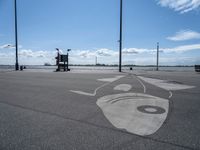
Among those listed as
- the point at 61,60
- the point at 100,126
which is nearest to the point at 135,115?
the point at 100,126

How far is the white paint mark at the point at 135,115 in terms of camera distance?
3.43 meters

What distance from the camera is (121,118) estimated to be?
4008 mm

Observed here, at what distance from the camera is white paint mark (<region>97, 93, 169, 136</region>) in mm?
3432

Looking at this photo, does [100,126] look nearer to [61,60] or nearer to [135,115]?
[135,115]

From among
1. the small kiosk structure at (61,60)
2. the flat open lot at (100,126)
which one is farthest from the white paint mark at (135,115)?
the small kiosk structure at (61,60)

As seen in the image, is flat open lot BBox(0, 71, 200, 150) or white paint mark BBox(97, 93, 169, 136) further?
white paint mark BBox(97, 93, 169, 136)

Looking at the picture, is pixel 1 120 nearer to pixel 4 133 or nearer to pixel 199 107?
pixel 4 133

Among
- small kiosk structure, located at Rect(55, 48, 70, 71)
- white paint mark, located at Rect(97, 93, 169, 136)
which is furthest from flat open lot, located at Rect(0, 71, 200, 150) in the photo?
small kiosk structure, located at Rect(55, 48, 70, 71)

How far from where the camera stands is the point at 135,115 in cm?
419

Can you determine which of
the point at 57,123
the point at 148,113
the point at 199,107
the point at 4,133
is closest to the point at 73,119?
the point at 57,123

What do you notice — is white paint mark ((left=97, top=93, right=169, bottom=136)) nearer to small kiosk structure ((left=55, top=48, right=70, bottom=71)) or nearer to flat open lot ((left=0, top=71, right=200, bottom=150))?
flat open lot ((left=0, top=71, right=200, bottom=150))

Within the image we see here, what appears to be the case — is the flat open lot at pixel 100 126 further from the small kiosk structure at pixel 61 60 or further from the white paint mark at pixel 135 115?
the small kiosk structure at pixel 61 60

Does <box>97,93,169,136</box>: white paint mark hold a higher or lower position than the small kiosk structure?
lower

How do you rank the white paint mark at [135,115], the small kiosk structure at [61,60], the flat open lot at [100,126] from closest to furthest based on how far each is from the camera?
the flat open lot at [100,126] < the white paint mark at [135,115] < the small kiosk structure at [61,60]
